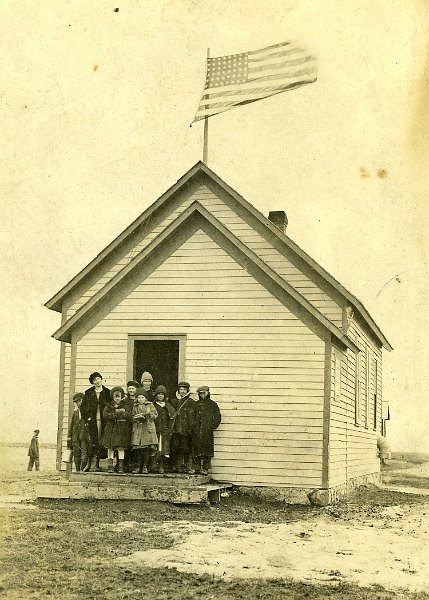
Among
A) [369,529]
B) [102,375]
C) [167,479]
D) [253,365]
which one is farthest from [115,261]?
[369,529]

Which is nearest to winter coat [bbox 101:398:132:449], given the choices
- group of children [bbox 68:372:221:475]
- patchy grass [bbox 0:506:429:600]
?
group of children [bbox 68:372:221:475]

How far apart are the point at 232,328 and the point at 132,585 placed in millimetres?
7403

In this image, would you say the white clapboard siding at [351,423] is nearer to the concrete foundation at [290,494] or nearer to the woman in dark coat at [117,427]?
the concrete foundation at [290,494]

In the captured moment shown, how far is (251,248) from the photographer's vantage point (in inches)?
603

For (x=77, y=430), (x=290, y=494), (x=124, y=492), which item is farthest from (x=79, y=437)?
(x=290, y=494)

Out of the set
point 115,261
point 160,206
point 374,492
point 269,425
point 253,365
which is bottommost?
point 374,492

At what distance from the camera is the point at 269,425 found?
13461 mm

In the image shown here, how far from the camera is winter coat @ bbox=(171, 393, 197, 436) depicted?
13.0 meters

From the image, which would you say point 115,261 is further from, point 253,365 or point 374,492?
point 374,492

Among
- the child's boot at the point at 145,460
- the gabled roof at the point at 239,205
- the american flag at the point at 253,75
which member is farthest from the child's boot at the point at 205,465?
the american flag at the point at 253,75

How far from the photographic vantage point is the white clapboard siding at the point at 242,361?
Answer: 527 inches

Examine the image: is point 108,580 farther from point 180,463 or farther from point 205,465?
point 205,465

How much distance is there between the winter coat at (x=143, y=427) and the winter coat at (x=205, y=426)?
0.85m

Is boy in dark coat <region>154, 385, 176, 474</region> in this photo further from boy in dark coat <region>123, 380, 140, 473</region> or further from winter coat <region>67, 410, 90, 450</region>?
winter coat <region>67, 410, 90, 450</region>
